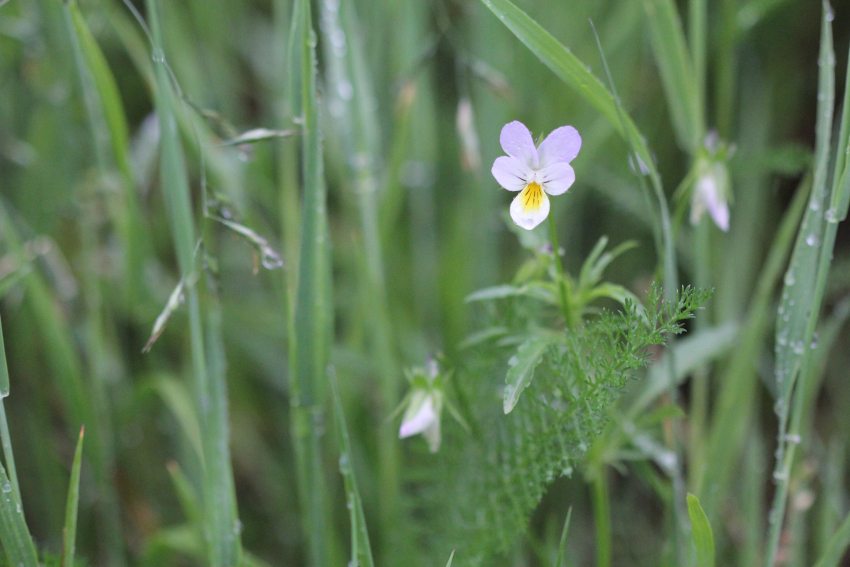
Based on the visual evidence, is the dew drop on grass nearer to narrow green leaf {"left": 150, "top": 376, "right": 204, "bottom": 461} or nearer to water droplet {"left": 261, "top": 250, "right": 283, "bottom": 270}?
water droplet {"left": 261, "top": 250, "right": 283, "bottom": 270}

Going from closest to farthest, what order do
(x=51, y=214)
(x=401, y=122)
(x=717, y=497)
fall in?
(x=717, y=497), (x=401, y=122), (x=51, y=214)

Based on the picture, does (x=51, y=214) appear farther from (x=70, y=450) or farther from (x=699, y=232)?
(x=699, y=232)

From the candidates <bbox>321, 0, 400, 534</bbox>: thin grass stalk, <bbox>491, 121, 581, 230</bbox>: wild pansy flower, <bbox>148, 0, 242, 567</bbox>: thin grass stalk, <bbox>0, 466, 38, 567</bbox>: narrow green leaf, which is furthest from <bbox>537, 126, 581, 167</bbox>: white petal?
<bbox>0, 466, 38, 567</bbox>: narrow green leaf

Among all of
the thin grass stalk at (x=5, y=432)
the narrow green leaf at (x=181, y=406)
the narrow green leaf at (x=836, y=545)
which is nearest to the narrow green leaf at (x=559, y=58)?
the narrow green leaf at (x=836, y=545)

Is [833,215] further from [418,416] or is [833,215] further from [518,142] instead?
[418,416]

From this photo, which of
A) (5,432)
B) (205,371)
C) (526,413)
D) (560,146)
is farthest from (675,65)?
(5,432)

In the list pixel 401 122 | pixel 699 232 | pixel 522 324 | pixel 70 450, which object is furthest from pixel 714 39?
pixel 70 450
